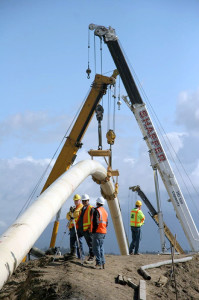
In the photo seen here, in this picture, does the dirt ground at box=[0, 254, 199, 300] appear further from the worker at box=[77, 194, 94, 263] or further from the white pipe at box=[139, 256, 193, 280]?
the worker at box=[77, 194, 94, 263]

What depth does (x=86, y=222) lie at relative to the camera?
1186 centimetres

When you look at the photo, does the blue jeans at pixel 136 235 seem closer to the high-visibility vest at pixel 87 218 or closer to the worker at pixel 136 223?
the worker at pixel 136 223

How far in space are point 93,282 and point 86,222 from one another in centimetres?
253

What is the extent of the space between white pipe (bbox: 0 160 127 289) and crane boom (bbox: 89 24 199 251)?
7330 mm

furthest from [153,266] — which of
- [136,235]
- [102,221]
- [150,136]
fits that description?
[150,136]

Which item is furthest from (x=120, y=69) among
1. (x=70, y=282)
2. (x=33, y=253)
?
(x=70, y=282)

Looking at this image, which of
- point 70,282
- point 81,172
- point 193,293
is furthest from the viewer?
point 81,172

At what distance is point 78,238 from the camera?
12.2 metres

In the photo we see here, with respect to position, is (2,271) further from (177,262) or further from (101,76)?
(101,76)

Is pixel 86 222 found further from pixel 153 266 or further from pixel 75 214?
pixel 153 266

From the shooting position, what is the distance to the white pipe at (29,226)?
7.83 metres

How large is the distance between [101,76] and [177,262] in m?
11.9

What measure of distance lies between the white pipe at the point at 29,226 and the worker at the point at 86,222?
2.27 ft

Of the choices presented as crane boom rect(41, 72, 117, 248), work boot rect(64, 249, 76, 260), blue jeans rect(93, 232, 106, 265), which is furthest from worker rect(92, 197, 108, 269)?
crane boom rect(41, 72, 117, 248)
